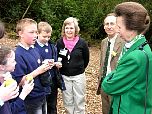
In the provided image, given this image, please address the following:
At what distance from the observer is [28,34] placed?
4258 mm

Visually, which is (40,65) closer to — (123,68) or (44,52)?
(44,52)

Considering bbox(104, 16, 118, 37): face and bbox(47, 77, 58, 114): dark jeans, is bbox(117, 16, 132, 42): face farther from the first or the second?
bbox(47, 77, 58, 114): dark jeans

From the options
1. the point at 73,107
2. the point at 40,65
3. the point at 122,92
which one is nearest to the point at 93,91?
the point at 73,107

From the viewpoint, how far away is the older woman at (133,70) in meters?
3.01

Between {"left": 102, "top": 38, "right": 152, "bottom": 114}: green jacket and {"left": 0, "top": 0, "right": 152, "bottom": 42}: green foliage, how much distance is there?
9615mm

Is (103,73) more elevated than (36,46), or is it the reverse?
(36,46)

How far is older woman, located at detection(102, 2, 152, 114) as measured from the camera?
3010 mm

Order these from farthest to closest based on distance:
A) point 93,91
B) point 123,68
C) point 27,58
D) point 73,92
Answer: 1. point 93,91
2. point 73,92
3. point 27,58
4. point 123,68

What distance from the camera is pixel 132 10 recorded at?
3.09 m

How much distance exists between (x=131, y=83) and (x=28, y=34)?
173 centimetres

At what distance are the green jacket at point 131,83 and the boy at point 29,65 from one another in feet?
4.12

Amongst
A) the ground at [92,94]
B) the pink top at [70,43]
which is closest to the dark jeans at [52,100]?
the pink top at [70,43]

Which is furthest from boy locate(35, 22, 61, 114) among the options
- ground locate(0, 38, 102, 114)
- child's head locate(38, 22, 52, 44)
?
ground locate(0, 38, 102, 114)

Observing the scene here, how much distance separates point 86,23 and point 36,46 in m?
9.07
